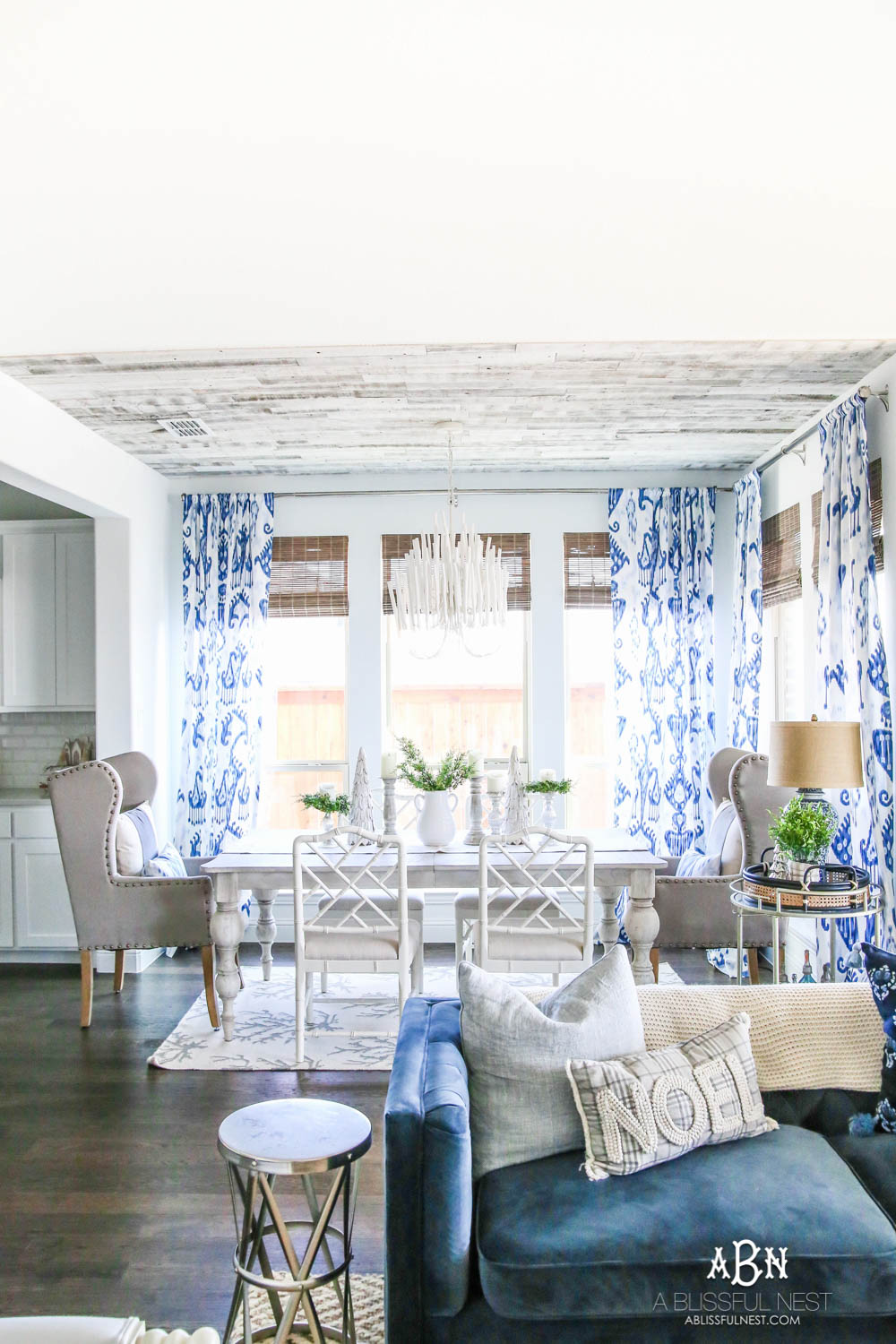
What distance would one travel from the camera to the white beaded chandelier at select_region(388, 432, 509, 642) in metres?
4.38

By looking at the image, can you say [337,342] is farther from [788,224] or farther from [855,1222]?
[855,1222]

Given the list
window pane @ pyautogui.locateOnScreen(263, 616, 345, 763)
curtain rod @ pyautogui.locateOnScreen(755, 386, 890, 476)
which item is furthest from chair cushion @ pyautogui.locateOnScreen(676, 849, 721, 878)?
window pane @ pyautogui.locateOnScreen(263, 616, 345, 763)

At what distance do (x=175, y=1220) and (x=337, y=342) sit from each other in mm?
2895

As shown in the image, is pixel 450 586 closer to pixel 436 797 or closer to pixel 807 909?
pixel 436 797

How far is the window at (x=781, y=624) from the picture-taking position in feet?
16.4

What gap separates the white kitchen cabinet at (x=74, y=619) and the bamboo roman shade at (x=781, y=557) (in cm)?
373

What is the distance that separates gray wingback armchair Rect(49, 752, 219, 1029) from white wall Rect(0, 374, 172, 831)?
3.23 ft

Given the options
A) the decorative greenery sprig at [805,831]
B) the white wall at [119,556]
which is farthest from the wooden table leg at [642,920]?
the white wall at [119,556]

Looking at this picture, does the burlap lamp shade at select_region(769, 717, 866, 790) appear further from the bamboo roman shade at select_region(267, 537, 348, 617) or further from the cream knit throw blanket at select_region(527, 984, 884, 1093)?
the bamboo roman shade at select_region(267, 537, 348, 617)

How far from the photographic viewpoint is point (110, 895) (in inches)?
173

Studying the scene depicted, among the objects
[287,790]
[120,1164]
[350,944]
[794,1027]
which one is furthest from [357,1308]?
[287,790]

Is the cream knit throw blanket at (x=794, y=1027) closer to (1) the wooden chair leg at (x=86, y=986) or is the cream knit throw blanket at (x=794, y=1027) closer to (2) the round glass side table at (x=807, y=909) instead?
(2) the round glass side table at (x=807, y=909)

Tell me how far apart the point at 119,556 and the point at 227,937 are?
88.5 inches

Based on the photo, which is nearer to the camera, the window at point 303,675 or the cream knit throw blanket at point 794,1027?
the cream knit throw blanket at point 794,1027
